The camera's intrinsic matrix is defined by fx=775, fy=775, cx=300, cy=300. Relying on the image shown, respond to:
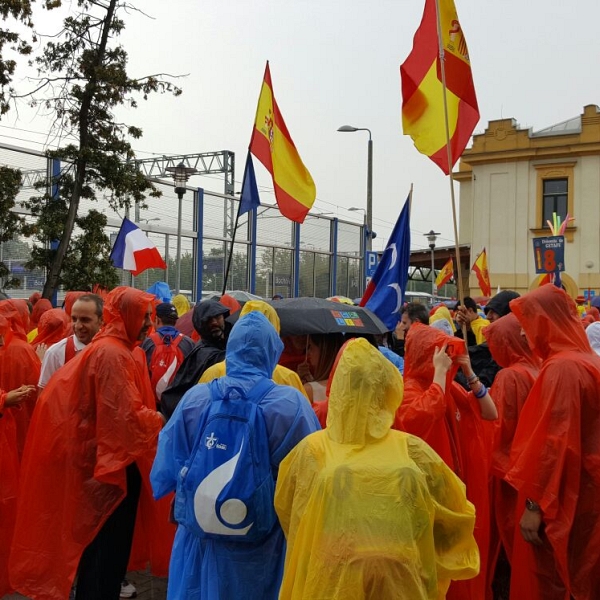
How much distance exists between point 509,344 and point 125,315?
2.27 metres

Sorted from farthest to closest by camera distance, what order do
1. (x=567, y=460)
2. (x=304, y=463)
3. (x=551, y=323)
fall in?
(x=551, y=323)
(x=567, y=460)
(x=304, y=463)

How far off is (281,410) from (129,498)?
174 cm

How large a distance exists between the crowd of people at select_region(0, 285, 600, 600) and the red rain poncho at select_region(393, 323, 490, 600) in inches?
0.4

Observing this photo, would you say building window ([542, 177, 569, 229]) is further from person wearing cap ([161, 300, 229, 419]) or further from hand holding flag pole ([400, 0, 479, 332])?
person wearing cap ([161, 300, 229, 419])

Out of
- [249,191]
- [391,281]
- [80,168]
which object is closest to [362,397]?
[391,281]

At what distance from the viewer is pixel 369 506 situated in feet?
8.42

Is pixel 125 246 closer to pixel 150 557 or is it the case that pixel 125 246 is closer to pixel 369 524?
pixel 150 557

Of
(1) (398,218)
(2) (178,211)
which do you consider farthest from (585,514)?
(2) (178,211)

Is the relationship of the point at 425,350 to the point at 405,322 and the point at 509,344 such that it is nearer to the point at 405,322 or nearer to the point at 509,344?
the point at 509,344

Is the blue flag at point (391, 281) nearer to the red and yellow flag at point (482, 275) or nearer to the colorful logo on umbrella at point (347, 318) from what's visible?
the colorful logo on umbrella at point (347, 318)

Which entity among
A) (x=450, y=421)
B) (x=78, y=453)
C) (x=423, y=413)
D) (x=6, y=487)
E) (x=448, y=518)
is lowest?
(x=6, y=487)

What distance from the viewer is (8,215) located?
13023 mm

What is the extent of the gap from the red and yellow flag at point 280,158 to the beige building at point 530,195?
25.5 metres

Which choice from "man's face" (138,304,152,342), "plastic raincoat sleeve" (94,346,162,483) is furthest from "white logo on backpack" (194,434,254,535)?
"man's face" (138,304,152,342)
